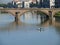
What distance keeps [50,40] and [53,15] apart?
22064 millimetres

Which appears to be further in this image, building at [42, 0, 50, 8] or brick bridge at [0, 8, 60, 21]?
building at [42, 0, 50, 8]

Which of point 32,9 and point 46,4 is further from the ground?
point 32,9

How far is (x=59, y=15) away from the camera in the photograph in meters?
44.7

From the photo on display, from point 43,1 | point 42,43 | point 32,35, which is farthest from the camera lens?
point 43,1

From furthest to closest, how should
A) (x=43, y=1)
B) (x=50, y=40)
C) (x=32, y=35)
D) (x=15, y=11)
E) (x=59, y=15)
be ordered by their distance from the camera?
(x=43, y=1), (x=59, y=15), (x=15, y=11), (x=32, y=35), (x=50, y=40)

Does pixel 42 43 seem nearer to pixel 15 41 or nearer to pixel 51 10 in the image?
pixel 15 41

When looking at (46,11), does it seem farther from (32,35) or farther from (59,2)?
(59,2)

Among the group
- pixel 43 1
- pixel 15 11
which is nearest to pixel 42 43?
pixel 15 11

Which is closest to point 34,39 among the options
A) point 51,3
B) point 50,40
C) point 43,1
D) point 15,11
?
point 50,40

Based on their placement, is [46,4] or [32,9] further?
[46,4]

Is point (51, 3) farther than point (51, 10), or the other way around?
point (51, 3)

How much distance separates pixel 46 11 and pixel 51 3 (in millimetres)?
30943

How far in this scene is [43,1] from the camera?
82312 mm

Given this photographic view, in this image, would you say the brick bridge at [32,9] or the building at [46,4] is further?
the building at [46,4]
